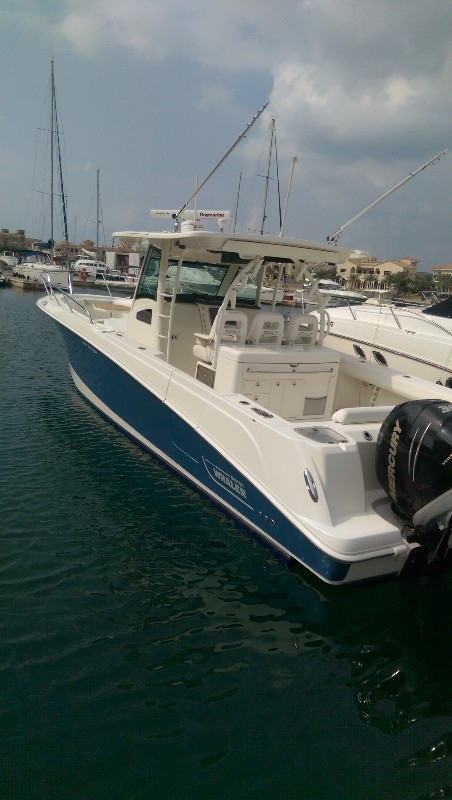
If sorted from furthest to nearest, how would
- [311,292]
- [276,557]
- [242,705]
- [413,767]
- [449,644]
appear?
[311,292]
[276,557]
[449,644]
[242,705]
[413,767]

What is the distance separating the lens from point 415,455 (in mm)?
3820

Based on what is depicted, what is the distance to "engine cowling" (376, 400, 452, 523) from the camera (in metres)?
3.70

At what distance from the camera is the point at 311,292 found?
21.6 feet

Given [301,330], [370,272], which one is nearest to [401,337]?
[301,330]

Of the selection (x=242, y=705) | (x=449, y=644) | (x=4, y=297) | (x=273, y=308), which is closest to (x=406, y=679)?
(x=449, y=644)

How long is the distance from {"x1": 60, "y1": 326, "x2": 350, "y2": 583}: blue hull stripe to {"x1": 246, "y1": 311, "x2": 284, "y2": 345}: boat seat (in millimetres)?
1310

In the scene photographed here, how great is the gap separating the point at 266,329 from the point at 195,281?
1578mm

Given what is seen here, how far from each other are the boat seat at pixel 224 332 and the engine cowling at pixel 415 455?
235cm

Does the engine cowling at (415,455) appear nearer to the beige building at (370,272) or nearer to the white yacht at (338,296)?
the white yacht at (338,296)

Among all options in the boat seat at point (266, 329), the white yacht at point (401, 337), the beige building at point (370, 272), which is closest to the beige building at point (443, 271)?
the beige building at point (370, 272)

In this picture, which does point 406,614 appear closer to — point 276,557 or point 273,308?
point 276,557

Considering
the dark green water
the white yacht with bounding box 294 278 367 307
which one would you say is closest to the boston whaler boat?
the dark green water

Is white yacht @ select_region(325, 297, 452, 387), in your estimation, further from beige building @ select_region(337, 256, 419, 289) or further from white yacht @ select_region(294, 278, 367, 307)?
A: beige building @ select_region(337, 256, 419, 289)

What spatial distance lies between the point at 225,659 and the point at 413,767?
1277mm
